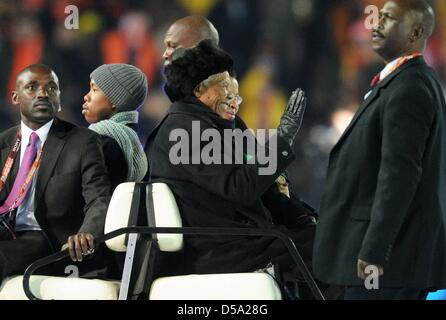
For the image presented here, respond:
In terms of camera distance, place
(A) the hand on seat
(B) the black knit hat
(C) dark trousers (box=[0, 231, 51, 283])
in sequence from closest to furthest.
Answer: (A) the hand on seat, (C) dark trousers (box=[0, 231, 51, 283]), (B) the black knit hat

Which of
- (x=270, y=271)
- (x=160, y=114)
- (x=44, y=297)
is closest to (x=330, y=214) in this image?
(x=270, y=271)

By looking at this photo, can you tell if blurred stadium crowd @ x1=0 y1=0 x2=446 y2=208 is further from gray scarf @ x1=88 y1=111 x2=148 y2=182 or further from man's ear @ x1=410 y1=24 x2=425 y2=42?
man's ear @ x1=410 y1=24 x2=425 y2=42

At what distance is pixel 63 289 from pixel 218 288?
64cm

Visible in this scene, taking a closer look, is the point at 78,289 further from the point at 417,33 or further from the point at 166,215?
the point at 417,33

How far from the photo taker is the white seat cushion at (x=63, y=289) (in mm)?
4391

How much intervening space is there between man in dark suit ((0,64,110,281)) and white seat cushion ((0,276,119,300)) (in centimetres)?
13

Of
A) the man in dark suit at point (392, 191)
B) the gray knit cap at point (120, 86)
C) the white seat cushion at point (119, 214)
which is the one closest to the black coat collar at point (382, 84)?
the man in dark suit at point (392, 191)

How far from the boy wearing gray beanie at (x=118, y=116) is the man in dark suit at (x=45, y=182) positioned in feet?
0.80

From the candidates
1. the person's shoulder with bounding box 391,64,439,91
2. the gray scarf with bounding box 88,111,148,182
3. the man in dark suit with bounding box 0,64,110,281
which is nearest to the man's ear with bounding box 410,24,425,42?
the person's shoulder with bounding box 391,64,439,91

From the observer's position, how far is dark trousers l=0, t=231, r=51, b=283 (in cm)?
459

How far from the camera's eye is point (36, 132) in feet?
16.1

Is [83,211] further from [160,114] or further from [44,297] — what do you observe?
[160,114]

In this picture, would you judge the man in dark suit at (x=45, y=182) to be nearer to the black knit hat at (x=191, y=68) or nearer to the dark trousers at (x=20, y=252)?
Result: the dark trousers at (x=20, y=252)

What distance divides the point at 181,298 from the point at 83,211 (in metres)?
0.76
